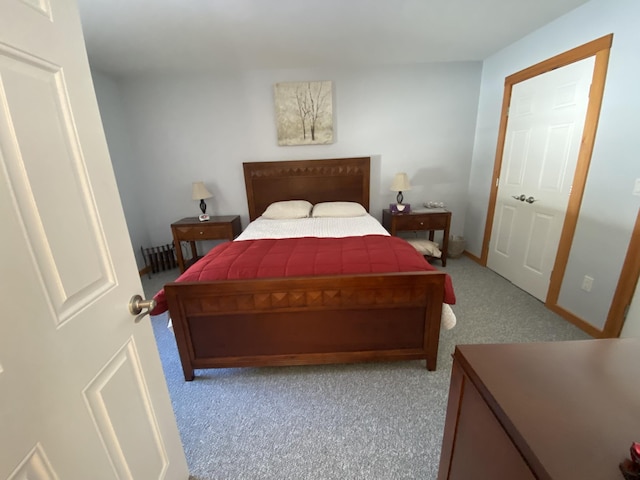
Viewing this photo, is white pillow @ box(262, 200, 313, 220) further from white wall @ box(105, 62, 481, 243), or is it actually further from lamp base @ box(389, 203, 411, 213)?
lamp base @ box(389, 203, 411, 213)

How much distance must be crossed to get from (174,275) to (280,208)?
1.60 metres

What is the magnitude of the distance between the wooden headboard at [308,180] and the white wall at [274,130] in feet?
0.44

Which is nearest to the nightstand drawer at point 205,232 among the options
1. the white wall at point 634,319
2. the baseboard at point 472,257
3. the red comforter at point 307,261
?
the red comforter at point 307,261

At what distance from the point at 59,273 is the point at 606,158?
295 centimetres

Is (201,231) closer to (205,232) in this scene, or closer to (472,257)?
(205,232)

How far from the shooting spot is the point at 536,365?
67 centimetres

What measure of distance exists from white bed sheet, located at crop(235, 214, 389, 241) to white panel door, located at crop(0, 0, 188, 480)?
5.42ft

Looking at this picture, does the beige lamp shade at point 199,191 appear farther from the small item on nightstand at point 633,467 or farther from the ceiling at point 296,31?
the small item on nightstand at point 633,467

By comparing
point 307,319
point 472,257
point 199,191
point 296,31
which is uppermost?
point 296,31

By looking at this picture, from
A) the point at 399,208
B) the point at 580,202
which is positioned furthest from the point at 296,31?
the point at 580,202

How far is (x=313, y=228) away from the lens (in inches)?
102

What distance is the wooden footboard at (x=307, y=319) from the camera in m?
1.51

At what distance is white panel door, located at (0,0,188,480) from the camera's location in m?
0.46

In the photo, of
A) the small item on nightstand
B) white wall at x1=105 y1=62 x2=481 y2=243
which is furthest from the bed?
white wall at x1=105 y1=62 x2=481 y2=243
